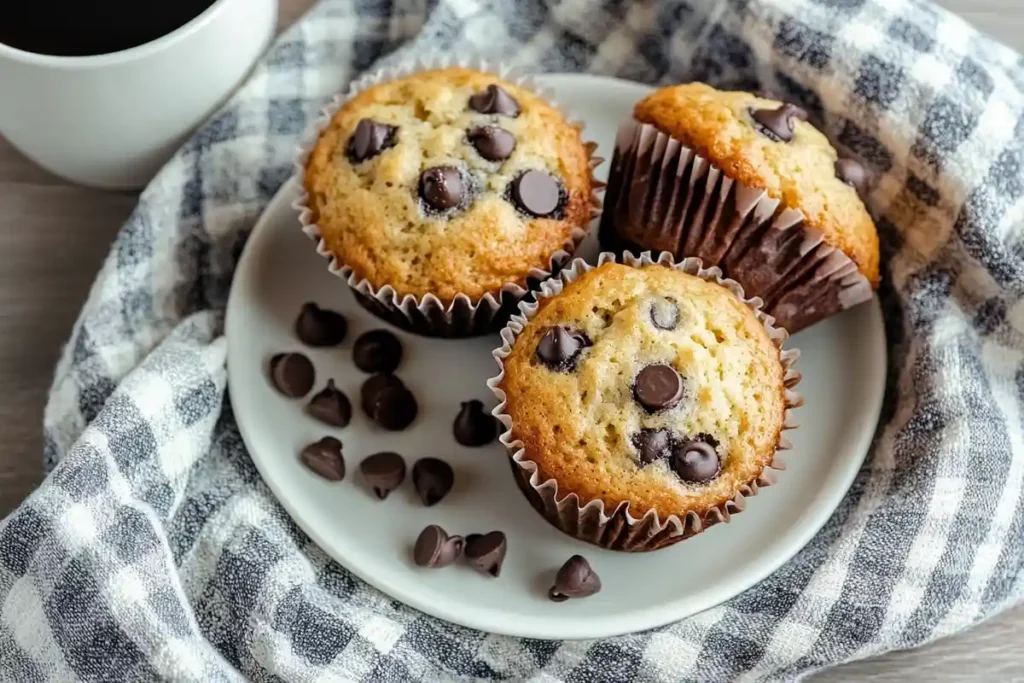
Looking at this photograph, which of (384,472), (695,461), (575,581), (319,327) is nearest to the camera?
(695,461)

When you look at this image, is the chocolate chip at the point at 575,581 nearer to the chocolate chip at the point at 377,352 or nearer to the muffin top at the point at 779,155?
the chocolate chip at the point at 377,352

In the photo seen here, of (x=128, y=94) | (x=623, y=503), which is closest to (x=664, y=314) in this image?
(x=623, y=503)

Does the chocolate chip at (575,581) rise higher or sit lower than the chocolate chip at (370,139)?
lower

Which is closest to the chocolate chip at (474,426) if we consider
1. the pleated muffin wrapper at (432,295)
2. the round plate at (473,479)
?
the round plate at (473,479)

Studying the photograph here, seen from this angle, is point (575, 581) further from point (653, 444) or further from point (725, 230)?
point (725, 230)

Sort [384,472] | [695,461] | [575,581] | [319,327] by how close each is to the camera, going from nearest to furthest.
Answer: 1. [695,461]
2. [575,581]
3. [384,472]
4. [319,327]

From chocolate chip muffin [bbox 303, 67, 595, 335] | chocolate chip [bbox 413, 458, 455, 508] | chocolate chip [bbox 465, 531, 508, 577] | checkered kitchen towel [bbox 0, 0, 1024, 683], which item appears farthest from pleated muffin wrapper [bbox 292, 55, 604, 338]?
chocolate chip [bbox 465, 531, 508, 577]

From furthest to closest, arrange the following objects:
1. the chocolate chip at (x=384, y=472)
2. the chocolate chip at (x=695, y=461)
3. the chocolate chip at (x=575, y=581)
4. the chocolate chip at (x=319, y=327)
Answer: the chocolate chip at (x=319, y=327), the chocolate chip at (x=384, y=472), the chocolate chip at (x=575, y=581), the chocolate chip at (x=695, y=461)
